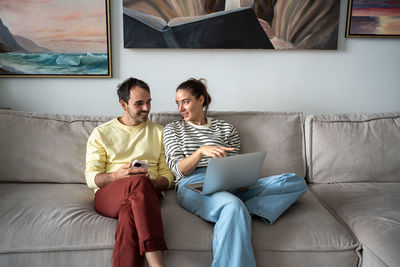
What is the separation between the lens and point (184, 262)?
1319 millimetres

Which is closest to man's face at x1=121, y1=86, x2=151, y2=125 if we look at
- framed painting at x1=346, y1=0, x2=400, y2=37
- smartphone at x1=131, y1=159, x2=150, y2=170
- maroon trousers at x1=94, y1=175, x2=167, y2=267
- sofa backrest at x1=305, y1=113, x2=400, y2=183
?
smartphone at x1=131, y1=159, x2=150, y2=170

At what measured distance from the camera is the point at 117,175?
1581mm

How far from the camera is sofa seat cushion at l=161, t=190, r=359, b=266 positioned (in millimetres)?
1344

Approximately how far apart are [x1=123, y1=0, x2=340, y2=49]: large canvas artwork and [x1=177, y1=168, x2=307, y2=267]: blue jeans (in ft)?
3.40

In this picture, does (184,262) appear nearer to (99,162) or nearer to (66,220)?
(66,220)

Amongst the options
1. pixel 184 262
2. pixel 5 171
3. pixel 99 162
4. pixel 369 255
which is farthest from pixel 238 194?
pixel 5 171

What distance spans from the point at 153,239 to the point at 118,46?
5.01 feet

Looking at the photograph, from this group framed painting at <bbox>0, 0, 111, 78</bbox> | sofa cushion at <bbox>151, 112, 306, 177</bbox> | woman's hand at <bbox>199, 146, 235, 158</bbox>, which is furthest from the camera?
framed painting at <bbox>0, 0, 111, 78</bbox>

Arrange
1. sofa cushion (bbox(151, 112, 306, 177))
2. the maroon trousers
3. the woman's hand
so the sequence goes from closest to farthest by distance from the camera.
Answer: the maroon trousers, the woman's hand, sofa cushion (bbox(151, 112, 306, 177))

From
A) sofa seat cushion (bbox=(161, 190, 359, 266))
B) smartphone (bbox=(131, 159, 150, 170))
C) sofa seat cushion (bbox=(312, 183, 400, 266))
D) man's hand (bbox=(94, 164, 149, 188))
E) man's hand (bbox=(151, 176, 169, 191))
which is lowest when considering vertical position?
sofa seat cushion (bbox=(161, 190, 359, 266))

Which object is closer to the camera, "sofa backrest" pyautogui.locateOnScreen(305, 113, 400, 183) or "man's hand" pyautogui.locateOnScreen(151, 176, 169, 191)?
"man's hand" pyautogui.locateOnScreen(151, 176, 169, 191)

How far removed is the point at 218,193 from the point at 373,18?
5.94 feet

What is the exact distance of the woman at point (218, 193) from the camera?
1293 millimetres

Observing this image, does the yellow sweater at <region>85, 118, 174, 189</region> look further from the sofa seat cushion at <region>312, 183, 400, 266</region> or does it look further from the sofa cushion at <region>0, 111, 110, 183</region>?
the sofa seat cushion at <region>312, 183, 400, 266</region>
